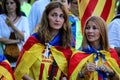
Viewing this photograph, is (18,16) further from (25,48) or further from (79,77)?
(79,77)

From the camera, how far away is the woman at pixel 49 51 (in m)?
7.85

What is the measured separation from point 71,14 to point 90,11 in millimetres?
463

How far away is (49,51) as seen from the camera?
25.9 ft

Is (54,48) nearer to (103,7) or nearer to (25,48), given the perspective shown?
(25,48)

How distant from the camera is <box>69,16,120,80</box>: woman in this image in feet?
25.0

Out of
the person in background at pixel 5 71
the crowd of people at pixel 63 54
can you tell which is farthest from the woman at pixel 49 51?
the person in background at pixel 5 71

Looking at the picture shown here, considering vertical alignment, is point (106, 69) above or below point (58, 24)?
below

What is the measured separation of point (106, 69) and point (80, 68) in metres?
0.35

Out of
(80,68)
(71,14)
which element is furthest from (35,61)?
(71,14)

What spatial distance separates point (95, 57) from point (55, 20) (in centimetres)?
76

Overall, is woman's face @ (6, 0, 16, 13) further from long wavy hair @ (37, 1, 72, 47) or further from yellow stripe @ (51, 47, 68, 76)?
yellow stripe @ (51, 47, 68, 76)

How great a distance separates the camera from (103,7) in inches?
376

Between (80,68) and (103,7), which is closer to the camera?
(80,68)

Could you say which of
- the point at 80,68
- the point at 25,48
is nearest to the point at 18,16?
the point at 25,48
